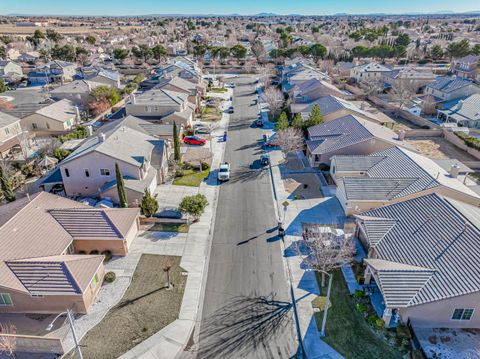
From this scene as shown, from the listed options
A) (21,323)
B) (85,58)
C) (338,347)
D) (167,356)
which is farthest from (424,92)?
(85,58)

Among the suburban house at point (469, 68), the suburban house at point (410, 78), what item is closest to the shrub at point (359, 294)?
the suburban house at point (410, 78)

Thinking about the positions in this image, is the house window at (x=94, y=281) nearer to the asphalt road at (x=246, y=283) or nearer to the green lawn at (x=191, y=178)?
the asphalt road at (x=246, y=283)

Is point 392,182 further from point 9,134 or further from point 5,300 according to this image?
point 9,134

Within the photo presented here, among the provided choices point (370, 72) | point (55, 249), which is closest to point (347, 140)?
point (55, 249)

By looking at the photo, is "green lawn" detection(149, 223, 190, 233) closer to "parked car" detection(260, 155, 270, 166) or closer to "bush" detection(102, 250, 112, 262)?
"bush" detection(102, 250, 112, 262)

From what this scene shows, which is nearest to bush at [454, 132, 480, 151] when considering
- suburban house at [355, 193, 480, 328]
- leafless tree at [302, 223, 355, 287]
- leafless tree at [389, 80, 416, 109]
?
leafless tree at [389, 80, 416, 109]

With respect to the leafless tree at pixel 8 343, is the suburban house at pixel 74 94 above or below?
above
